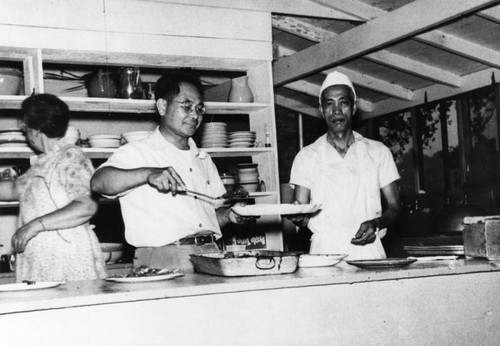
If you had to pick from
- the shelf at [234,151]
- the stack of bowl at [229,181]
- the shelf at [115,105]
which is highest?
the shelf at [115,105]

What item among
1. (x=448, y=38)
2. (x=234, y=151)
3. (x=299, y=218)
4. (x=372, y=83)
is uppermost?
(x=448, y=38)

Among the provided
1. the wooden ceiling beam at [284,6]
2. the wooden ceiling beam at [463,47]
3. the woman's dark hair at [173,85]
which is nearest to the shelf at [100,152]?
the wooden ceiling beam at [284,6]

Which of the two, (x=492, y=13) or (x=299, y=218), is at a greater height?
(x=492, y=13)

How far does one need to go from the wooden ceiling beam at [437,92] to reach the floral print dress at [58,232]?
4.92 m

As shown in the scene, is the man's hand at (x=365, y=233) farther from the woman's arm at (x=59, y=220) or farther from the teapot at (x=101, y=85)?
the teapot at (x=101, y=85)

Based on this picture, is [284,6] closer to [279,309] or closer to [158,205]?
[158,205]

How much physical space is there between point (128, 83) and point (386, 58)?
3004mm

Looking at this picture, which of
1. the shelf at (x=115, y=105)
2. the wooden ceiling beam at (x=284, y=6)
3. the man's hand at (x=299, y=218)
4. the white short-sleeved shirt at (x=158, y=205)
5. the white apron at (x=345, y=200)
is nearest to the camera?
the white short-sleeved shirt at (x=158, y=205)

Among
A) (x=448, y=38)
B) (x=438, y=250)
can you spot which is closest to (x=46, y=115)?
(x=438, y=250)

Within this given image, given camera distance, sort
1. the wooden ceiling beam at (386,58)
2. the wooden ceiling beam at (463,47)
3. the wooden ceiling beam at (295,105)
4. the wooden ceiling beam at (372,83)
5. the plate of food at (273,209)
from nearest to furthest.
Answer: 1. the plate of food at (273,209)
2. the wooden ceiling beam at (463,47)
3. the wooden ceiling beam at (386,58)
4. the wooden ceiling beam at (372,83)
5. the wooden ceiling beam at (295,105)

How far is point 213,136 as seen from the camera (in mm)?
5539

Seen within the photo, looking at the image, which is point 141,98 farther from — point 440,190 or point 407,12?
point 440,190

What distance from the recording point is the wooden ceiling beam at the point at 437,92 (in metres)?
7.05

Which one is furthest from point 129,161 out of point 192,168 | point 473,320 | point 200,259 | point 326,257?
point 473,320
